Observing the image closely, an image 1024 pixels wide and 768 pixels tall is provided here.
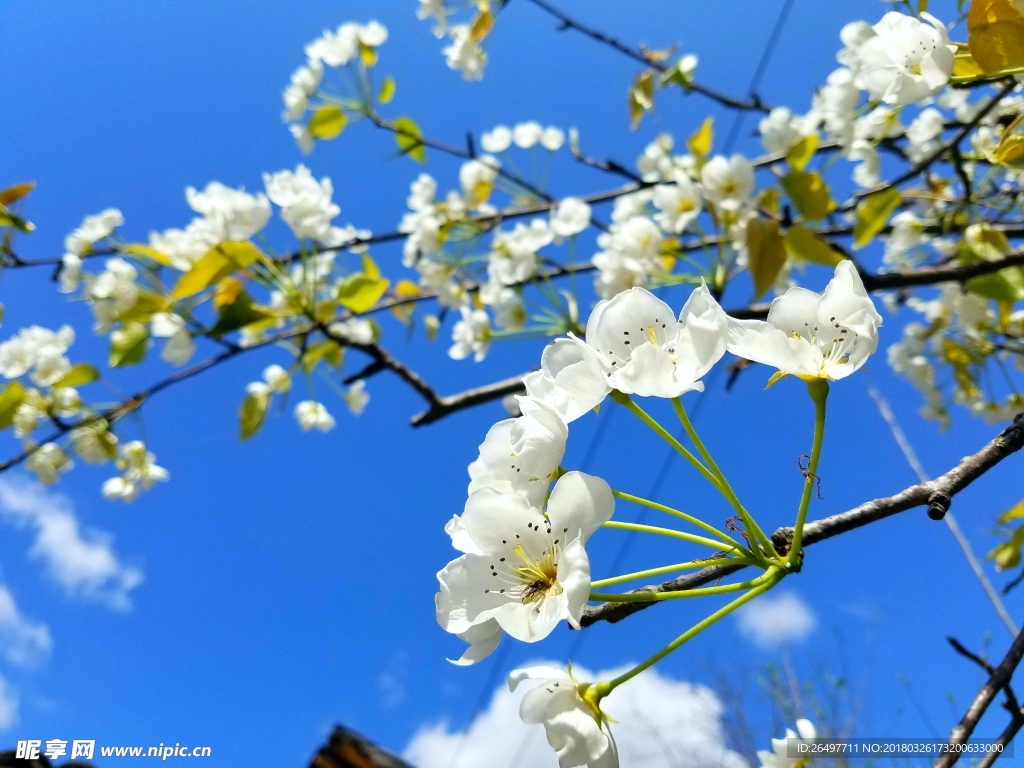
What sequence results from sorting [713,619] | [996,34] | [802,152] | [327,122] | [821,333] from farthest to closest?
[327,122]
[802,152]
[996,34]
[821,333]
[713,619]

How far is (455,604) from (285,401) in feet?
4.76

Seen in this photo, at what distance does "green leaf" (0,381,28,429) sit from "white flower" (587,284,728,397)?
1725 millimetres

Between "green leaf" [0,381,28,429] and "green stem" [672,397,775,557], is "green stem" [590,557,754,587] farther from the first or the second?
"green leaf" [0,381,28,429]

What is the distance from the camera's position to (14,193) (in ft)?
5.07

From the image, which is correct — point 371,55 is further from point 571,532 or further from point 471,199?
point 571,532

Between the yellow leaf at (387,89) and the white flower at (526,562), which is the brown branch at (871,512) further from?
the yellow leaf at (387,89)

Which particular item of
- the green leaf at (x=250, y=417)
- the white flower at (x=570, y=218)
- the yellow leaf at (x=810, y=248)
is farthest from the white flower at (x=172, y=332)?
the yellow leaf at (x=810, y=248)

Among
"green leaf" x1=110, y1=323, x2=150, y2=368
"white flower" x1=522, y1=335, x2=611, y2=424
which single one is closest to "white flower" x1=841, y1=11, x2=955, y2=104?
"white flower" x1=522, y1=335, x2=611, y2=424

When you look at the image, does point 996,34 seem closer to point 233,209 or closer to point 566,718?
point 566,718

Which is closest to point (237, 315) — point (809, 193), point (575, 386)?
point (575, 386)

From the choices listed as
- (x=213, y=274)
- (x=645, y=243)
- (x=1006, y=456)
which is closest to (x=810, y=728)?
(x=1006, y=456)

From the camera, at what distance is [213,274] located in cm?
139

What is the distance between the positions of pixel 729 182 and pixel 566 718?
146cm

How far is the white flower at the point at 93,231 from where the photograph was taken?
6.12ft
